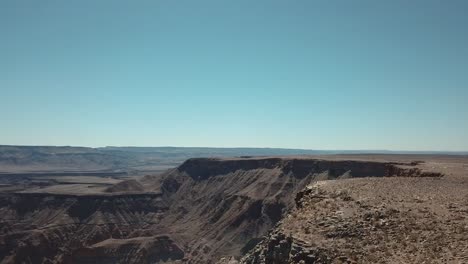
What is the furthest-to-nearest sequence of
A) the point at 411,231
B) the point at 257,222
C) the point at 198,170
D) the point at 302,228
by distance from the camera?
the point at 198,170 → the point at 257,222 → the point at 302,228 → the point at 411,231

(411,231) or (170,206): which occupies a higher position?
(411,231)

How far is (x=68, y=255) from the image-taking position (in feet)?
300

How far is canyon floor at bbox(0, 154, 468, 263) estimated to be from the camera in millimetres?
20594

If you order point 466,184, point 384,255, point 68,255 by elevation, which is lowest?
point 68,255

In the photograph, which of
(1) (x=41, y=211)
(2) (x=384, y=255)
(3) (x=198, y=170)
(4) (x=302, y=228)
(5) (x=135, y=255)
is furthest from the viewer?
(3) (x=198, y=170)

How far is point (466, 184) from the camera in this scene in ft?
102

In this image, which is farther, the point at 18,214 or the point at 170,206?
the point at 170,206

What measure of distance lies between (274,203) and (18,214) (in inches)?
2548

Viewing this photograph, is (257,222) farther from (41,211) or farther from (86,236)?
(41,211)

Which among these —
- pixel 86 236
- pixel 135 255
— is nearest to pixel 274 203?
pixel 135 255

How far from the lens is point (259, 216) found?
98812 mm

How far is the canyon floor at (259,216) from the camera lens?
20.6 metres

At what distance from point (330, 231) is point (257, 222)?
7648cm

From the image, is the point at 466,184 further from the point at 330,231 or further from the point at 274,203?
the point at 274,203
